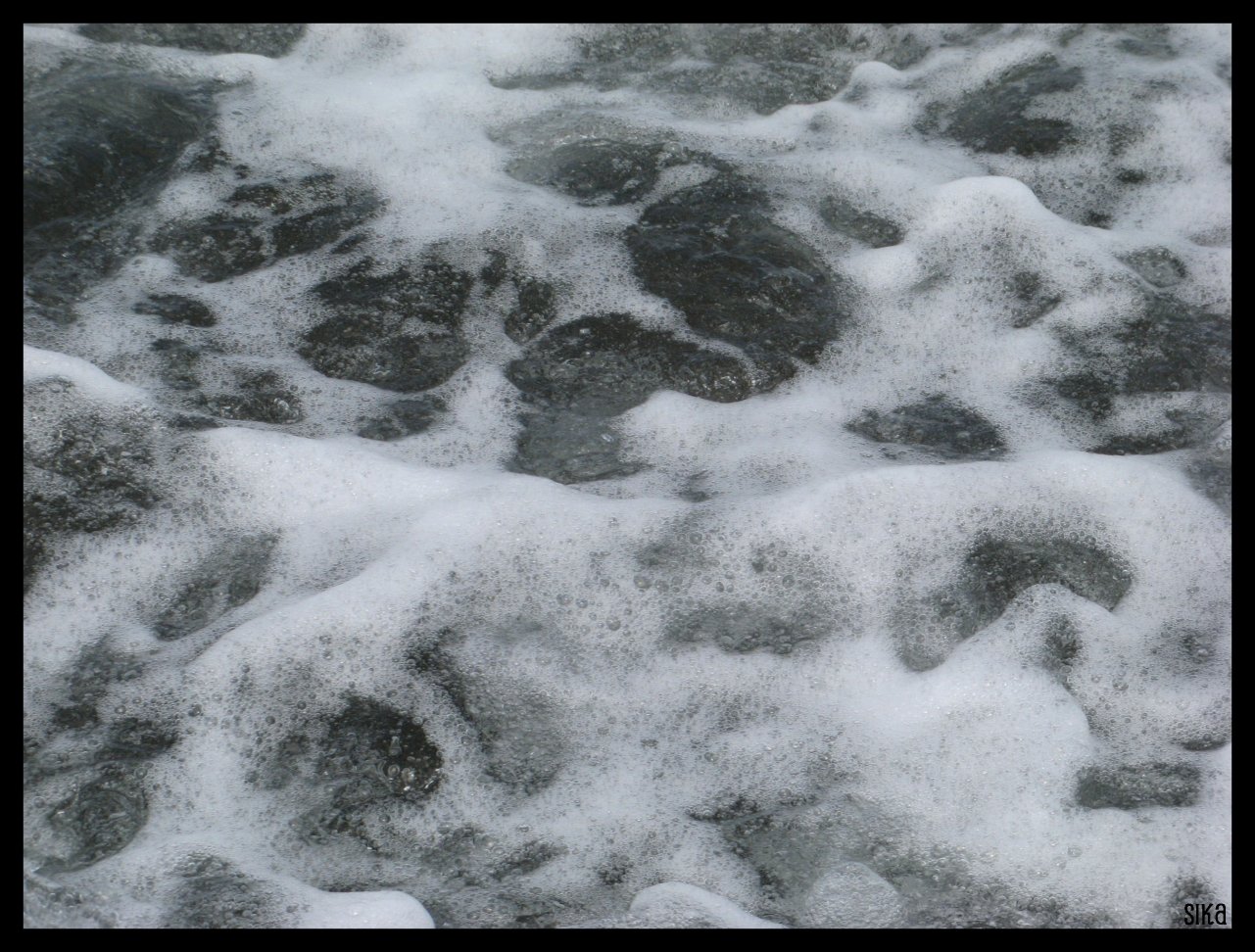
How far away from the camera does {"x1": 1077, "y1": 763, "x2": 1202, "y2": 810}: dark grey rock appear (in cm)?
171

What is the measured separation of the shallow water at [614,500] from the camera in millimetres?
1665

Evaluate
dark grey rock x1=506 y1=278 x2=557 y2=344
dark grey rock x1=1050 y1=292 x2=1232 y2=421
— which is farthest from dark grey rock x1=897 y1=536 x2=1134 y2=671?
dark grey rock x1=506 y1=278 x2=557 y2=344

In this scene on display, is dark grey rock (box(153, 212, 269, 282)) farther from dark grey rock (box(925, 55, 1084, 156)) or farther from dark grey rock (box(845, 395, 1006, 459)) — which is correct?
dark grey rock (box(925, 55, 1084, 156))

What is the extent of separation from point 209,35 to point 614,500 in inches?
89.2

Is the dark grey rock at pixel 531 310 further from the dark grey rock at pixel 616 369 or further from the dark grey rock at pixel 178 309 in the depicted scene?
the dark grey rock at pixel 178 309

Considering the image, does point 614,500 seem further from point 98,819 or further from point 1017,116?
point 1017,116

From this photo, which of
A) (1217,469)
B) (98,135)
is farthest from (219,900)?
(98,135)

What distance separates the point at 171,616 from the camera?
1954 millimetres

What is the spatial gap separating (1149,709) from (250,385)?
6.00ft

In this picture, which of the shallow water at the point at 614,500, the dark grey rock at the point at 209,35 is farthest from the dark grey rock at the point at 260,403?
the dark grey rock at the point at 209,35

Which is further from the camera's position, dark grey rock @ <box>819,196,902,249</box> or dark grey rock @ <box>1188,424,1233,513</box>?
dark grey rock @ <box>819,196,902,249</box>

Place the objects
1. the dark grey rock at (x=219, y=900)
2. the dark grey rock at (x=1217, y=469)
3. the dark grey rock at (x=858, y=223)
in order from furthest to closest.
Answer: the dark grey rock at (x=858, y=223), the dark grey rock at (x=1217, y=469), the dark grey rock at (x=219, y=900)

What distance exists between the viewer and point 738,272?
8.95ft

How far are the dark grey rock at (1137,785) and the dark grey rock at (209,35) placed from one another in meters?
3.09
